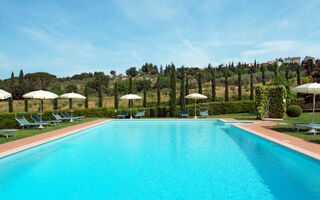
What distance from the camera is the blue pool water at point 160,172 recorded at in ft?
12.7

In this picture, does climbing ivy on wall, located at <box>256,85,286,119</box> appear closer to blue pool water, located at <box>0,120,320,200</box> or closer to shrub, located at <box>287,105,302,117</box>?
shrub, located at <box>287,105,302,117</box>

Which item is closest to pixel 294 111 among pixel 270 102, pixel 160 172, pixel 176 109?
pixel 270 102

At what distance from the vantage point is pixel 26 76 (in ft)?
178

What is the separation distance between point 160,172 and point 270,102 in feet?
38.3

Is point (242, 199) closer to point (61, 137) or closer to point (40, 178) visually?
point (40, 178)

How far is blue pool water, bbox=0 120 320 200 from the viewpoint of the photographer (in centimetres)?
386

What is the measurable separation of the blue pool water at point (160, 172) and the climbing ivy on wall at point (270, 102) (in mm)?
7087

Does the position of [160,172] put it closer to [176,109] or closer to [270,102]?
[270,102]

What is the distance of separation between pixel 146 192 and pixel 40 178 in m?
2.51

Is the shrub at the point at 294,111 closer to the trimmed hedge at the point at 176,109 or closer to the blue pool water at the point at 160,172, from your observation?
the trimmed hedge at the point at 176,109

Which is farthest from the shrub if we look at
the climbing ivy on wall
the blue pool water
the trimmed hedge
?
the blue pool water

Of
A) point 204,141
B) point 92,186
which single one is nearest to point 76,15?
point 204,141

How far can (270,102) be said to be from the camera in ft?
45.6

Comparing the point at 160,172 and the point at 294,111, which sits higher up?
the point at 294,111
